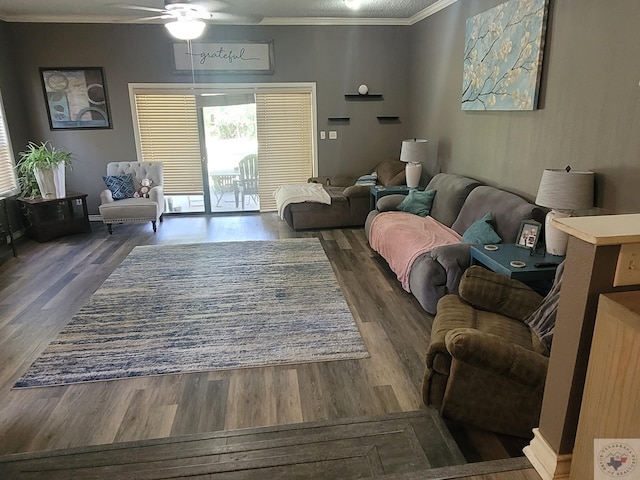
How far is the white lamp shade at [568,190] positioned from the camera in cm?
274

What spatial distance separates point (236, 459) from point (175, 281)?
254cm

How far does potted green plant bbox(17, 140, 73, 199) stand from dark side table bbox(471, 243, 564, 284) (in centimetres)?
517

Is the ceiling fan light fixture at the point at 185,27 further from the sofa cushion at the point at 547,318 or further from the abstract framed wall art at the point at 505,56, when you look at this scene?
the sofa cushion at the point at 547,318

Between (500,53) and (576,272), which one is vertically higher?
(500,53)

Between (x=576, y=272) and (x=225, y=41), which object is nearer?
(x=576, y=272)

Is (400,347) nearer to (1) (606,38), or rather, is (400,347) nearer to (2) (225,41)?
(1) (606,38)

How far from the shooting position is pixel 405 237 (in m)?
4.00

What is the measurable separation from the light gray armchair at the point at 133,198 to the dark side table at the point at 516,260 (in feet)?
14.2

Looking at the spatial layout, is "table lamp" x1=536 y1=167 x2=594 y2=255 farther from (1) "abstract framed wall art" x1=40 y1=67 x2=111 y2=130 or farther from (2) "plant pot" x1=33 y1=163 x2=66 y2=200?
(1) "abstract framed wall art" x1=40 y1=67 x2=111 y2=130

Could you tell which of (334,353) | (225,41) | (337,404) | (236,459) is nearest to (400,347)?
(334,353)

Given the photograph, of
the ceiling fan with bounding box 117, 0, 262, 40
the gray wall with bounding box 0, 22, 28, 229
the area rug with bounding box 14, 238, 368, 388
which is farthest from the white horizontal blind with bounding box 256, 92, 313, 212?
the gray wall with bounding box 0, 22, 28, 229

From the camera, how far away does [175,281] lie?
4148mm

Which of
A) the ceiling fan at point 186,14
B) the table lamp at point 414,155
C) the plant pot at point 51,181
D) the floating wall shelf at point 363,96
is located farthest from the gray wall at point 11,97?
the table lamp at point 414,155

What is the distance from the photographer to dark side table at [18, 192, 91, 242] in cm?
546
